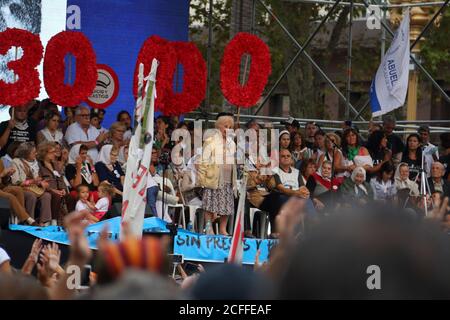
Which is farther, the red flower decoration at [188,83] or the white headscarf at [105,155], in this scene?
the red flower decoration at [188,83]

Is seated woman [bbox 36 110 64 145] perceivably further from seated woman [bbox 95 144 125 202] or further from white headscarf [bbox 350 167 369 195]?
white headscarf [bbox 350 167 369 195]

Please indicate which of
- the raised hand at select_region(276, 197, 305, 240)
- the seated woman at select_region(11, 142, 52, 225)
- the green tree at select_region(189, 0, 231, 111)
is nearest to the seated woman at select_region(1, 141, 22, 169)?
the seated woman at select_region(11, 142, 52, 225)

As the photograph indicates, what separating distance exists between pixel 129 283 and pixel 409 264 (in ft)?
1.67

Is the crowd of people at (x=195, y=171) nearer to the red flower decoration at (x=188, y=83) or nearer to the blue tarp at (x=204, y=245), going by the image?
the red flower decoration at (x=188, y=83)

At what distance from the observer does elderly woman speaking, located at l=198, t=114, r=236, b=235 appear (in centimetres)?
1215

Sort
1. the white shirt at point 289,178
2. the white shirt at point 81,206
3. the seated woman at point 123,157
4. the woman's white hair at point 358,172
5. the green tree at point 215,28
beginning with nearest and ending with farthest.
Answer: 1. the white shirt at point 81,206
2. the white shirt at point 289,178
3. the seated woman at point 123,157
4. the woman's white hair at point 358,172
5. the green tree at point 215,28

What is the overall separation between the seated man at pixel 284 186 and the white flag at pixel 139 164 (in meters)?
3.32

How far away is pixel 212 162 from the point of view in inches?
478

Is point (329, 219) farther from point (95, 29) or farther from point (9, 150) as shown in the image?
point (95, 29)

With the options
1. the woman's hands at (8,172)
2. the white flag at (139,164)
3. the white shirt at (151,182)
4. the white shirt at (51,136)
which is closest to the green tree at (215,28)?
the white shirt at (51,136)

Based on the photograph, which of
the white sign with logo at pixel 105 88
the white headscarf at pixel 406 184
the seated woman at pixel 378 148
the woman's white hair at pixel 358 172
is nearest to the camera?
the woman's white hair at pixel 358 172

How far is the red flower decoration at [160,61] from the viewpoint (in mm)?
14406

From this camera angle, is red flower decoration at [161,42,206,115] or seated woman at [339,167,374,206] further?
red flower decoration at [161,42,206,115]

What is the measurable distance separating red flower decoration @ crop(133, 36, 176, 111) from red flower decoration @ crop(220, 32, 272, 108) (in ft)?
2.18
